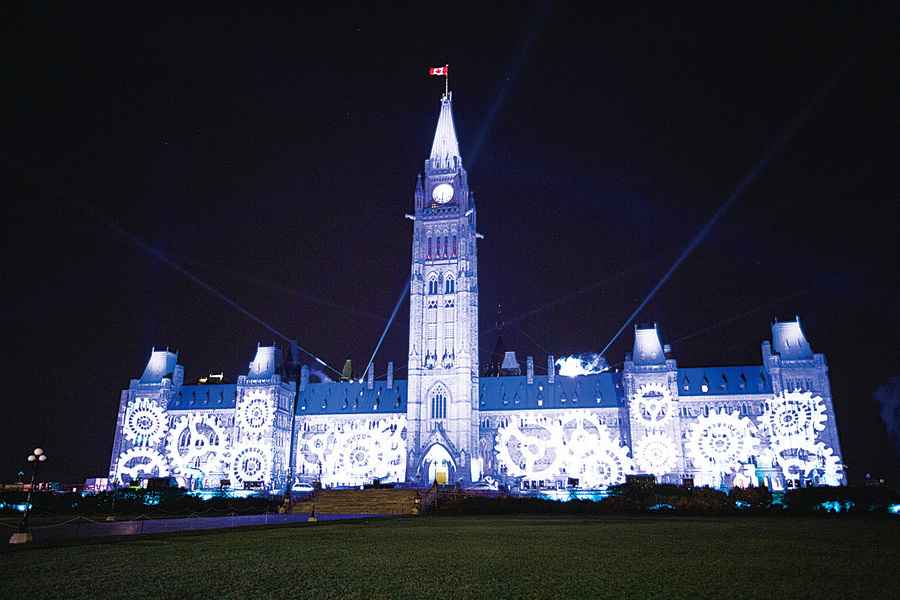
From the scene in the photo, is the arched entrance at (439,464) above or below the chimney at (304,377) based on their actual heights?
below

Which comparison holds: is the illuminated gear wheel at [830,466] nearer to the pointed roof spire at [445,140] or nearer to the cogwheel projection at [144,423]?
the pointed roof spire at [445,140]

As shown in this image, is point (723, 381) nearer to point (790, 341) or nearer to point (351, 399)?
point (790, 341)

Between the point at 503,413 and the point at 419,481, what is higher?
the point at 503,413

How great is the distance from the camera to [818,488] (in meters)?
41.8

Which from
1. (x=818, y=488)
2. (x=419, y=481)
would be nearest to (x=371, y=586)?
(x=818, y=488)

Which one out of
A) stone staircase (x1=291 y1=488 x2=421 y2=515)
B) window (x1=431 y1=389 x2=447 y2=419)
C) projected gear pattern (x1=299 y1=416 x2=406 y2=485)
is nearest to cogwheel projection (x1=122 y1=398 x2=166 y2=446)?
projected gear pattern (x1=299 y1=416 x2=406 y2=485)

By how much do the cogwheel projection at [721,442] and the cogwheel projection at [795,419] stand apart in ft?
8.82

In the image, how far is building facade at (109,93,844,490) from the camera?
76062mm

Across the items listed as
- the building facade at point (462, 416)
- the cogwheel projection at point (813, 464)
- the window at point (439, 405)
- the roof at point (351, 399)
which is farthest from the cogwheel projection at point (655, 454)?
the roof at point (351, 399)

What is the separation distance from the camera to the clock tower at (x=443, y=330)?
78.3 metres

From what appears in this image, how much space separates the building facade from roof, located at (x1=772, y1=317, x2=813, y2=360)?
184 millimetres

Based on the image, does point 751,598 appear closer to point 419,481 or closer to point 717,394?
point 419,481

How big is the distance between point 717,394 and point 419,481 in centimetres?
3843

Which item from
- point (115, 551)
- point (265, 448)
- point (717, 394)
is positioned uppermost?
point (717, 394)
